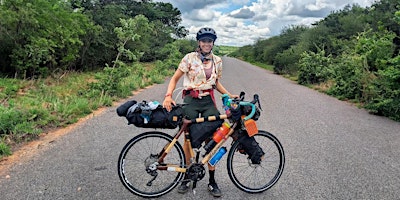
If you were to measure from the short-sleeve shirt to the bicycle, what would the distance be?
0.29 meters

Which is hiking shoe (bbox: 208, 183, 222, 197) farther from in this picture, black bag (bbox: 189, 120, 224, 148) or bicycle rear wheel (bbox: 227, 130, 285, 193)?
black bag (bbox: 189, 120, 224, 148)

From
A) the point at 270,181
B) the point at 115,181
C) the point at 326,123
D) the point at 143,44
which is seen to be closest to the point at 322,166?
the point at 270,181

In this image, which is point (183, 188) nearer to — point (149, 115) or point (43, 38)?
point (149, 115)

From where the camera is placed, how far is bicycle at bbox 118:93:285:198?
153 inches

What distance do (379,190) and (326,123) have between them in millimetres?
4334

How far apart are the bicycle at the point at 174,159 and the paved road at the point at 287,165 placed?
16 centimetres

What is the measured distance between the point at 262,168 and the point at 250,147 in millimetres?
492

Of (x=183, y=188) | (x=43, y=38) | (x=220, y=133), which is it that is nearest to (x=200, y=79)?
(x=220, y=133)

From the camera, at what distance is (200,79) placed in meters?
4.02

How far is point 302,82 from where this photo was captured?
68.5 feet

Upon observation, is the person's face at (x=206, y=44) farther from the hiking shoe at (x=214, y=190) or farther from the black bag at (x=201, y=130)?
the hiking shoe at (x=214, y=190)

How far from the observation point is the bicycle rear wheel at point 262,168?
4254mm

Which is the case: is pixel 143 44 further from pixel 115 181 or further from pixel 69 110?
pixel 115 181

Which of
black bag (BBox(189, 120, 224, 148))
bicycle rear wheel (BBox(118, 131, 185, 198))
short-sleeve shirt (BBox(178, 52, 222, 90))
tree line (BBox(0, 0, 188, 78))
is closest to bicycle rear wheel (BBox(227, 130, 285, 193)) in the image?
black bag (BBox(189, 120, 224, 148))
